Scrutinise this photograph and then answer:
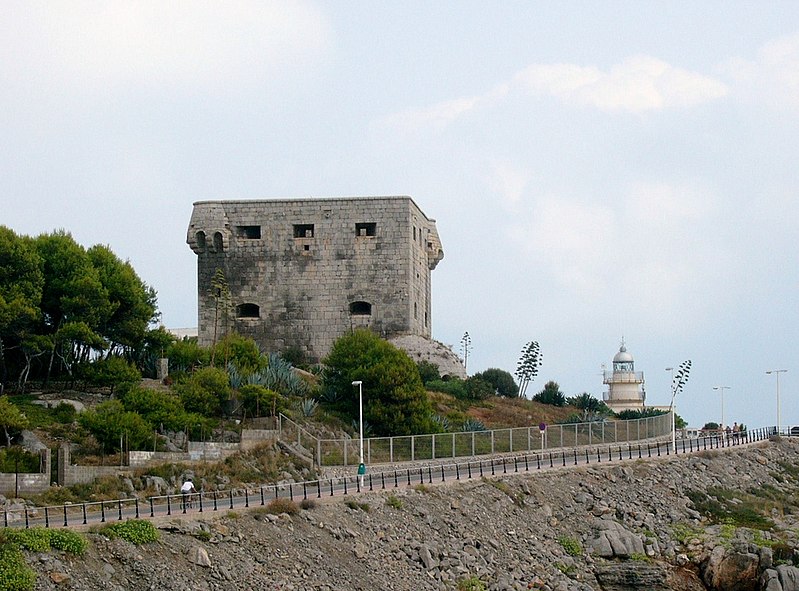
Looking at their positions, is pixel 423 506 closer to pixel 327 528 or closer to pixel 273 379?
pixel 327 528

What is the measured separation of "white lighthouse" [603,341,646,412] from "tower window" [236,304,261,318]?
1084 inches

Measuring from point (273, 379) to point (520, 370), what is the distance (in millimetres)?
24238

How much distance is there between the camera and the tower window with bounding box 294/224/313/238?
256ft

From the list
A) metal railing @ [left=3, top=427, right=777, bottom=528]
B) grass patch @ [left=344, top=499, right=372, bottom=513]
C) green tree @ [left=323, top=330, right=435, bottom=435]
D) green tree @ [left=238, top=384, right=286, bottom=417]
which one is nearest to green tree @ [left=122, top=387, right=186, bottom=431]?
green tree @ [left=238, top=384, right=286, bottom=417]

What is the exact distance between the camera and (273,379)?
63.1 metres

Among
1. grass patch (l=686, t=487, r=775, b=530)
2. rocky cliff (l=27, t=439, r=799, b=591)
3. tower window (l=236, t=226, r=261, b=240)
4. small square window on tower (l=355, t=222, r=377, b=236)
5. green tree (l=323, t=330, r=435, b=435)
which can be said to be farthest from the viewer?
tower window (l=236, t=226, r=261, b=240)

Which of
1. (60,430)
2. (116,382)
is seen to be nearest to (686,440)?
(116,382)

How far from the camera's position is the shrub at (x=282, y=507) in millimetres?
42062

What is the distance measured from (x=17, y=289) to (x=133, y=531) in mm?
23714

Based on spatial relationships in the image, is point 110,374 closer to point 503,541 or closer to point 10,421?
→ point 10,421

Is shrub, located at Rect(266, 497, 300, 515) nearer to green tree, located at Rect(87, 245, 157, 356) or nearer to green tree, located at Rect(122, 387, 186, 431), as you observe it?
green tree, located at Rect(122, 387, 186, 431)

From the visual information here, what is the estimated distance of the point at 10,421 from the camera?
49406 mm

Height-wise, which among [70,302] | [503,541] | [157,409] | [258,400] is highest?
[70,302]

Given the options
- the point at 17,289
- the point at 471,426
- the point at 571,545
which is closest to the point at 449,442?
the point at 471,426
